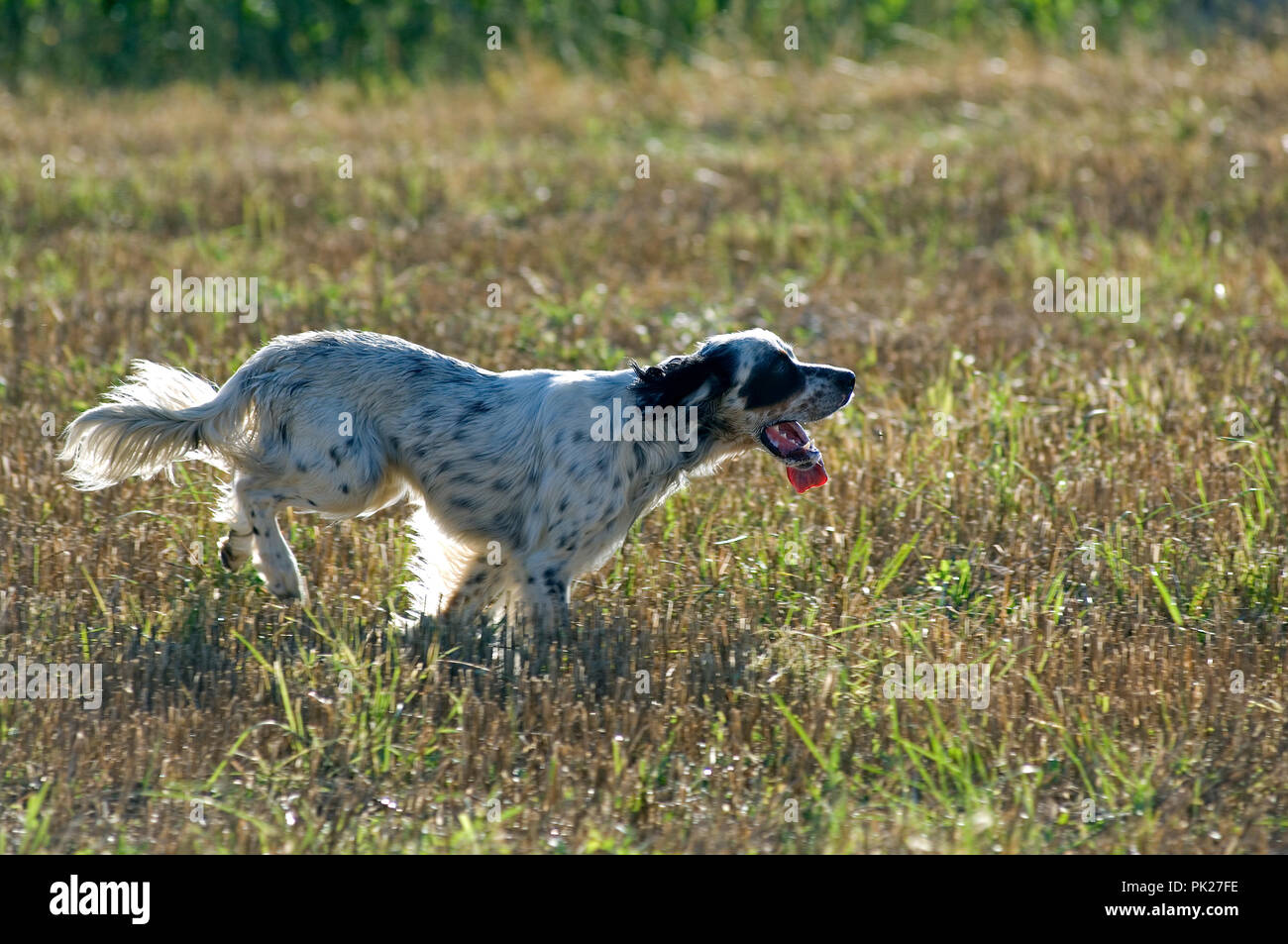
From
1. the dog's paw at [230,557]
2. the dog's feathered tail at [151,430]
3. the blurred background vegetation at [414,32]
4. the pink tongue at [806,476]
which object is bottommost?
the dog's paw at [230,557]

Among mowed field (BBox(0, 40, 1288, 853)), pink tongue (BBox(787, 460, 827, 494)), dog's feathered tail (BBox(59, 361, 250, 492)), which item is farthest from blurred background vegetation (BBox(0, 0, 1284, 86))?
pink tongue (BBox(787, 460, 827, 494))

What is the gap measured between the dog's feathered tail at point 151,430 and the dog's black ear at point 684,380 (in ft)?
4.61

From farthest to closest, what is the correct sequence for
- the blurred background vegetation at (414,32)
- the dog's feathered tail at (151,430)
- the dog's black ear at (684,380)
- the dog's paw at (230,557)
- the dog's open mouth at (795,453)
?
the blurred background vegetation at (414,32) → the dog's paw at (230,557) → the dog's feathered tail at (151,430) → the dog's open mouth at (795,453) → the dog's black ear at (684,380)

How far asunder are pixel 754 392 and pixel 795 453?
255 millimetres

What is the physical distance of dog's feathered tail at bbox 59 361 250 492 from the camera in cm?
548

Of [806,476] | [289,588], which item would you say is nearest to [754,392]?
[806,476]

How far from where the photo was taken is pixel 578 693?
189 inches

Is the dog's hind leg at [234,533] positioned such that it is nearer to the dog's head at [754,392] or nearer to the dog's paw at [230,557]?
the dog's paw at [230,557]

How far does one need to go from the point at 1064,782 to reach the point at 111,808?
2555mm

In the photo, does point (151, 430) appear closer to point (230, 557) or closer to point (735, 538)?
point (230, 557)

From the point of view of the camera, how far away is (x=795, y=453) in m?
5.38

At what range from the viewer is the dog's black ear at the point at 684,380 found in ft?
17.3

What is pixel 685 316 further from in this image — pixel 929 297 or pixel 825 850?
pixel 825 850

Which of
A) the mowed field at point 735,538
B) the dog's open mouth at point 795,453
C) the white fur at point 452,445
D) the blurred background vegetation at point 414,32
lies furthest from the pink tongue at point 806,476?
the blurred background vegetation at point 414,32
